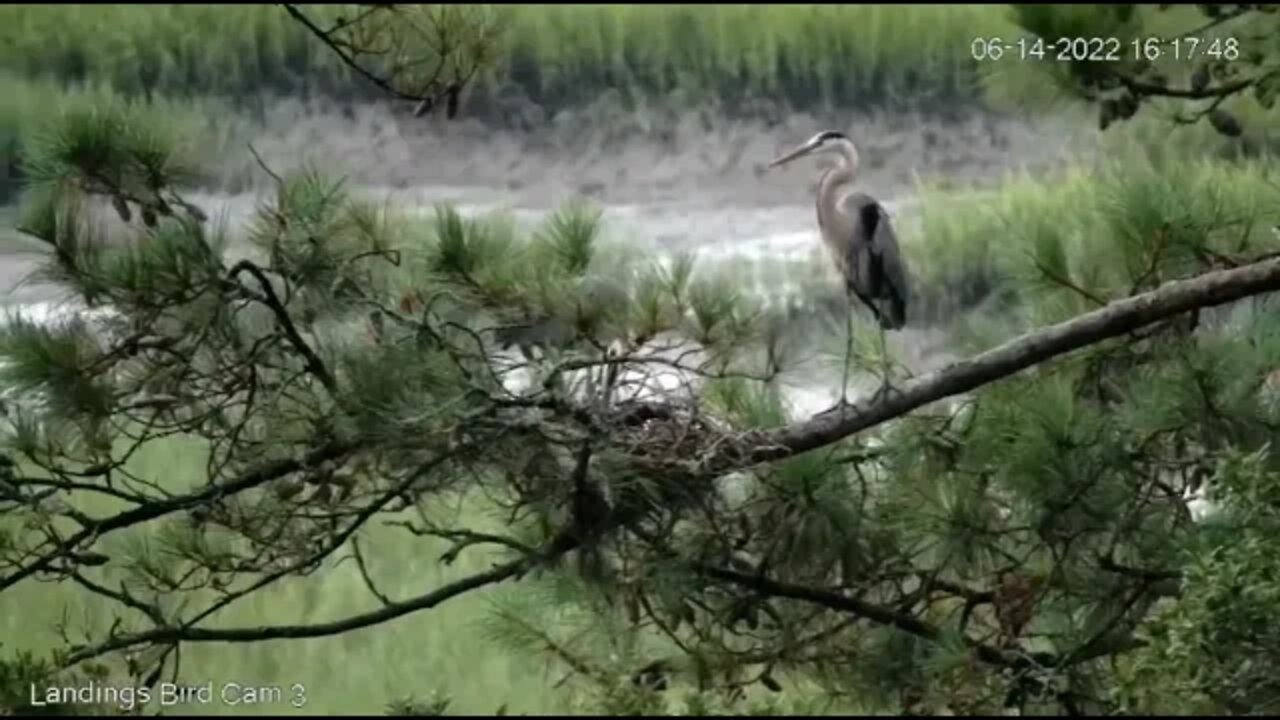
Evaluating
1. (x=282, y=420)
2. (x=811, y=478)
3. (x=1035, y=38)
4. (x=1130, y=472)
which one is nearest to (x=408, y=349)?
(x=282, y=420)

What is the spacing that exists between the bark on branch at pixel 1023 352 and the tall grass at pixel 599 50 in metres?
0.38

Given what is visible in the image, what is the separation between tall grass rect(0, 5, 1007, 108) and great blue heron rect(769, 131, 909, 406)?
0.76 ft

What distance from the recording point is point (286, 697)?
4.86ft

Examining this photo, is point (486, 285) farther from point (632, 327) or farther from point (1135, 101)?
point (1135, 101)

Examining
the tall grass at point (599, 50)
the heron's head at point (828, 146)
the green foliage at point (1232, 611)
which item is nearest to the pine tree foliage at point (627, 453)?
the green foliage at point (1232, 611)

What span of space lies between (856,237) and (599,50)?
0.43 m

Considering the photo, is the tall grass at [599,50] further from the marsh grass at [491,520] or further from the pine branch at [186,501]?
the pine branch at [186,501]

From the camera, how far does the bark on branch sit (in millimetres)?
1133

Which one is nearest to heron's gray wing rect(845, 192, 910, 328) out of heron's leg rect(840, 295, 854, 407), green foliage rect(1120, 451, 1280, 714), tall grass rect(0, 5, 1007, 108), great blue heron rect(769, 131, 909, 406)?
great blue heron rect(769, 131, 909, 406)

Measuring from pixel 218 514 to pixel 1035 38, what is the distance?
0.68 metres

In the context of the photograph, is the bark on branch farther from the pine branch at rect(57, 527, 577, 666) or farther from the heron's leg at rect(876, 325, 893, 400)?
the pine branch at rect(57, 527, 577, 666)

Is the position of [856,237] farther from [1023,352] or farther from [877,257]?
[1023,352]

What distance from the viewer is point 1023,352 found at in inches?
45.4

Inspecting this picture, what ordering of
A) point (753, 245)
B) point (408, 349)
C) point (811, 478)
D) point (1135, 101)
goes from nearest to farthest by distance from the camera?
point (408, 349)
point (811, 478)
point (1135, 101)
point (753, 245)
